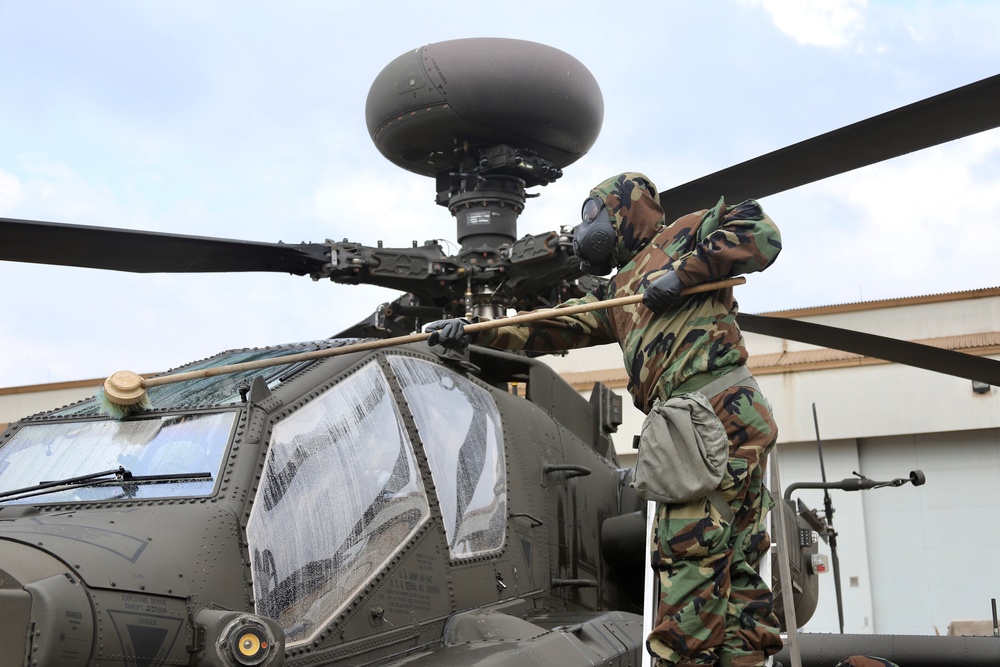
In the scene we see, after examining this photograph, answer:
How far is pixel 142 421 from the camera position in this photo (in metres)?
3.86

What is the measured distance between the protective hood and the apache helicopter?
29.5 inches

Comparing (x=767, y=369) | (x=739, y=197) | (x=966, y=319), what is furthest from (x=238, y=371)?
(x=966, y=319)

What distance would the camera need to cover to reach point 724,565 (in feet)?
11.6

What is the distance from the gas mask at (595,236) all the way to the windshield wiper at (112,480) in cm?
159

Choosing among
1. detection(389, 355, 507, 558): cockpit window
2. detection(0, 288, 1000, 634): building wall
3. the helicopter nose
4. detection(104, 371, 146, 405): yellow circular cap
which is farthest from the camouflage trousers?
detection(0, 288, 1000, 634): building wall

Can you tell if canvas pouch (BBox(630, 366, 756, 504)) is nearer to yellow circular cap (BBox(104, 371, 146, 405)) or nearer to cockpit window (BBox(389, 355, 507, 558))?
cockpit window (BBox(389, 355, 507, 558))

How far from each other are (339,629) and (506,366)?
2.09 m

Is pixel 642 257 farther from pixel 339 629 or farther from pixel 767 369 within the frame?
pixel 767 369

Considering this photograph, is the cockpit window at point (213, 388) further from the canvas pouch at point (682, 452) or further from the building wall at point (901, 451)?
the building wall at point (901, 451)

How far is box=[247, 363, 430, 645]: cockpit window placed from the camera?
11.1 ft

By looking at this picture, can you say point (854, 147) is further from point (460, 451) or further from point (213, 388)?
point (213, 388)

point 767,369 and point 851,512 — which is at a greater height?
point 767,369

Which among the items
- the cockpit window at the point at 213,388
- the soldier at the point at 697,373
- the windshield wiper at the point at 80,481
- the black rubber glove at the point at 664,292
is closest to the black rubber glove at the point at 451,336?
the soldier at the point at 697,373

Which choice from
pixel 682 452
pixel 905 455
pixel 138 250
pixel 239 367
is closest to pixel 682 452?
pixel 682 452
